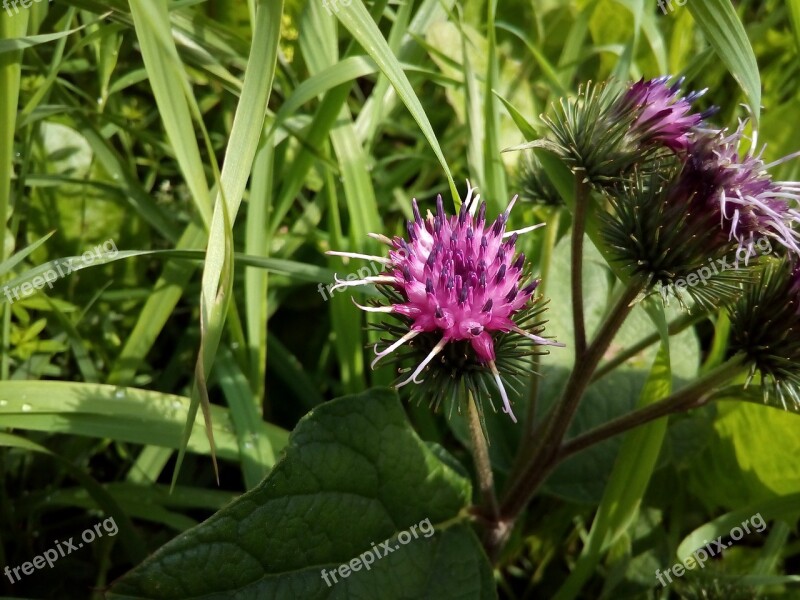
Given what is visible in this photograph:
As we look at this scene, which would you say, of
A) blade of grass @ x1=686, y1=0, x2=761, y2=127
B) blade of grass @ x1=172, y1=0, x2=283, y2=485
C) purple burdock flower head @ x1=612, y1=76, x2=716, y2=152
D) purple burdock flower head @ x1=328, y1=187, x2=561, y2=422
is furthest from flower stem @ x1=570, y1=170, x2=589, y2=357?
blade of grass @ x1=172, y1=0, x2=283, y2=485

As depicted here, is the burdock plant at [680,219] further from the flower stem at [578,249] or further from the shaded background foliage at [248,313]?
Answer: the shaded background foliage at [248,313]

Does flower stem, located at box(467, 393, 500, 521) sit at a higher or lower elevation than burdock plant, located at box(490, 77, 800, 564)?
lower

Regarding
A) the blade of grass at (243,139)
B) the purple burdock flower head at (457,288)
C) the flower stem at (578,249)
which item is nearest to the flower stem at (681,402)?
the flower stem at (578,249)

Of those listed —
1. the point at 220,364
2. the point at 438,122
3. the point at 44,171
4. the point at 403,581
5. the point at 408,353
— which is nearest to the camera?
the point at 408,353

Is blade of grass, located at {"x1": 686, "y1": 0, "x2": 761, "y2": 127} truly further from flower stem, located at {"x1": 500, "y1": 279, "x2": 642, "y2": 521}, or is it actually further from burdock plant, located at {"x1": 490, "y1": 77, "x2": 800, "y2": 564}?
flower stem, located at {"x1": 500, "y1": 279, "x2": 642, "y2": 521}

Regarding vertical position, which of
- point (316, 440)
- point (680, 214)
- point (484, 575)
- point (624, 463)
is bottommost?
point (484, 575)

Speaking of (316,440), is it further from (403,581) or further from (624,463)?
(624,463)

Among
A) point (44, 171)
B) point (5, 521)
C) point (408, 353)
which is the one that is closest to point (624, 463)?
point (408, 353)
